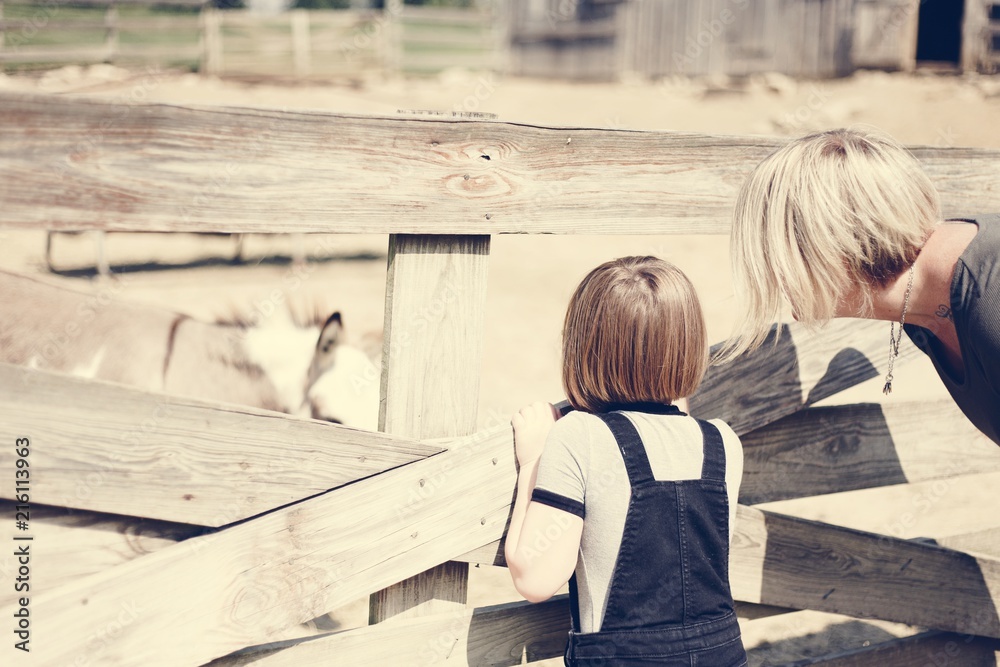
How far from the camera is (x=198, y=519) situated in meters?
1.53

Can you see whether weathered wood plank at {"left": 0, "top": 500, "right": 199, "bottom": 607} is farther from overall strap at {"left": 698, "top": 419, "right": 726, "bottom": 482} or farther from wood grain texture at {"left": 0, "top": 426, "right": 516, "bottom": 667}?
overall strap at {"left": 698, "top": 419, "right": 726, "bottom": 482}

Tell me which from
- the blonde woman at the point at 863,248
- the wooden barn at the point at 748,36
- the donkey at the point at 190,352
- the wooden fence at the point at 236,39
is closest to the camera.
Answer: the blonde woman at the point at 863,248

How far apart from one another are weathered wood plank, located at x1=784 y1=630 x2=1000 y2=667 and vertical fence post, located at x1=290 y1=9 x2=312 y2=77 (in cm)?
1848

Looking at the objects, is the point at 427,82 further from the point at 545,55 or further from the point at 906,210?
the point at 906,210

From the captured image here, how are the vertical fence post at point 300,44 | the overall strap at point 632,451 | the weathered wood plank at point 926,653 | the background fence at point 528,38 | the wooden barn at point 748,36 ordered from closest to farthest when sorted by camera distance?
1. the overall strap at point 632,451
2. the weathered wood plank at point 926,653
3. the wooden barn at point 748,36
4. the background fence at point 528,38
5. the vertical fence post at point 300,44

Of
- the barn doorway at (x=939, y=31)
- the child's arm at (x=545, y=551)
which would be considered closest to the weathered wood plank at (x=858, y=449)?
the child's arm at (x=545, y=551)

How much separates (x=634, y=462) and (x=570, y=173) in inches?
24.6

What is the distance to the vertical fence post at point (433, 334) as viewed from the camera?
161 cm

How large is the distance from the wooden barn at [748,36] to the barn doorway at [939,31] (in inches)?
0.8

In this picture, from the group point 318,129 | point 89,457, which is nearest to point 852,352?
point 318,129

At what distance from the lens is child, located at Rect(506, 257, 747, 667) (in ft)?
4.99

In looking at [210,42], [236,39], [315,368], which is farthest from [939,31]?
[315,368]

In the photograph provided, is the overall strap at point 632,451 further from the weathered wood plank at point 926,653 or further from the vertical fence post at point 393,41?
the vertical fence post at point 393,41

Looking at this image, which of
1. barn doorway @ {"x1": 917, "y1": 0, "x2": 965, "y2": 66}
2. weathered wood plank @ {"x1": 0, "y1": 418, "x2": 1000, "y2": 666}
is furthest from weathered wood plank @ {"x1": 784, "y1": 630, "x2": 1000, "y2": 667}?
barn doorway @ {"x1": 917, "y1": 0, "x2": 965, "y2": 66}
